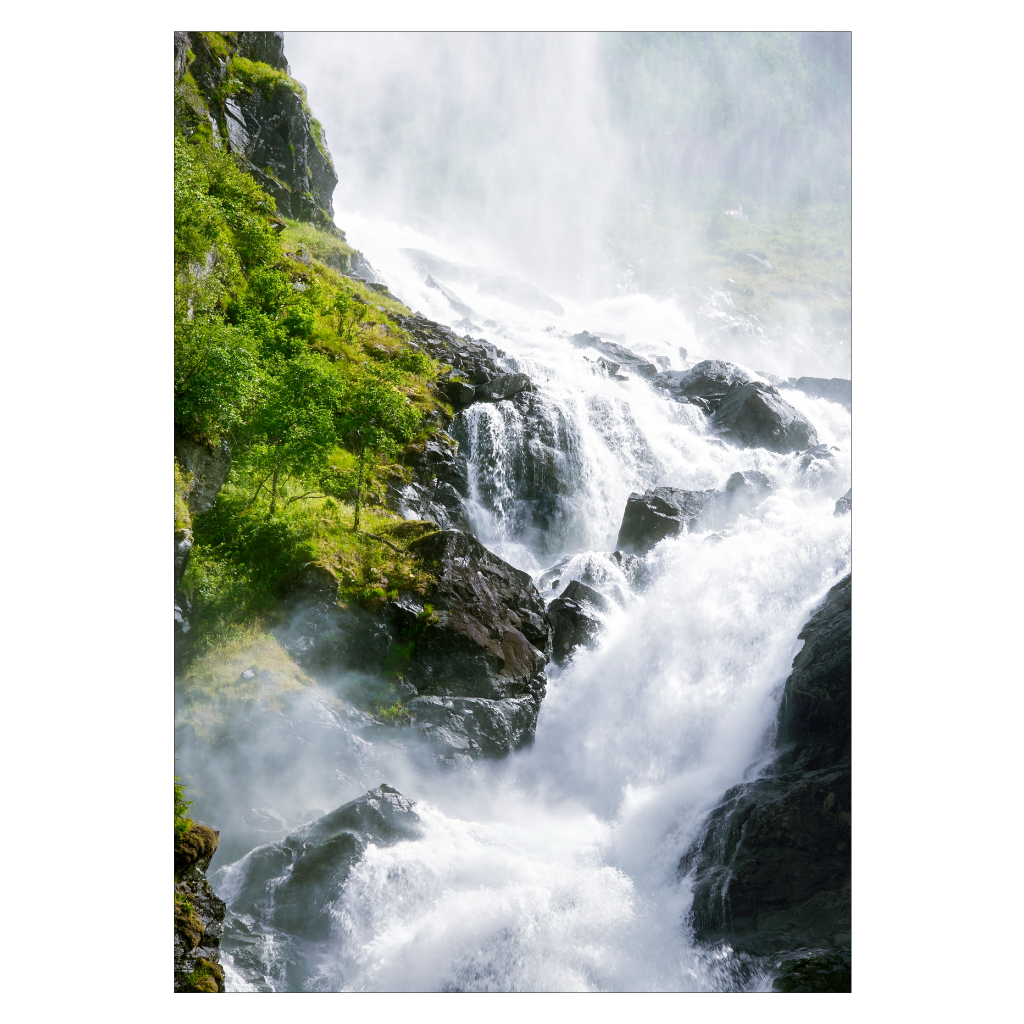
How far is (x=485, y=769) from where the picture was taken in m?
8.90

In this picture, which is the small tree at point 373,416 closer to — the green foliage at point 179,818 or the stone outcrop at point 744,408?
the green foliage at point 179,818

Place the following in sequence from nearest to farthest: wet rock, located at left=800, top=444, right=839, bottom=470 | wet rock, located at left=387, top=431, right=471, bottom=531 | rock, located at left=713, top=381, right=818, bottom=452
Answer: wet rock, located at left=387, top=431, right=471, bottom=531 < wet rock, located at left=800, top=444, right=839, bottom=470 < rock, located at left=713, top=381, right=818, bottom=452

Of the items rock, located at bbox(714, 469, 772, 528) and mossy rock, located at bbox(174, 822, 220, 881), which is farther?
rock, located at bbox(714, 469, 772, 528)

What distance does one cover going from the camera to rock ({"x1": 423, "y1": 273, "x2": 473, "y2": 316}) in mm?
29109

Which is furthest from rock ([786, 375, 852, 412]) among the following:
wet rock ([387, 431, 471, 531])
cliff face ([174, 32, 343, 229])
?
cliff face ([174, 32, 343, 229])

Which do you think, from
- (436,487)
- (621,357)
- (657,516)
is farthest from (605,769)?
(621,357)

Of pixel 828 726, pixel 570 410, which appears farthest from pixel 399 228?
pixel 828 726

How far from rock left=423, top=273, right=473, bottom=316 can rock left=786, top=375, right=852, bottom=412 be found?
13.8m

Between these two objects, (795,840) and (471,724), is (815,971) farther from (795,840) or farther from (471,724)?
(471,724)

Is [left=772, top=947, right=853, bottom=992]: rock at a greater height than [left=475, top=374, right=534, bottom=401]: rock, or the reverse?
[left=475, top=374, right=534, bottom=401]: rock

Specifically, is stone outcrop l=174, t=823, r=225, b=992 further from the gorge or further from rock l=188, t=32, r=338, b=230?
rock l=188, t=32, r=338, b=230

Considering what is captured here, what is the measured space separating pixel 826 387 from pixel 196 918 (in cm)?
2151
